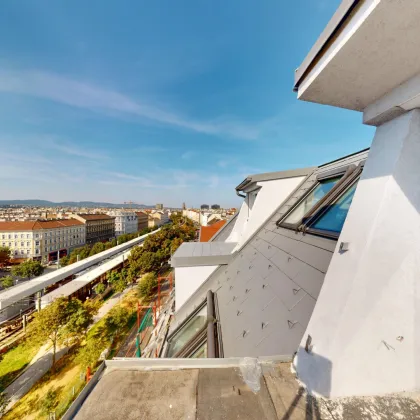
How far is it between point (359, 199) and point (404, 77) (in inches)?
42.8

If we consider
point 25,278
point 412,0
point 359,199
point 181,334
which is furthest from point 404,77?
point 25,278

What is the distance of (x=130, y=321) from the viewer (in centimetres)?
2178

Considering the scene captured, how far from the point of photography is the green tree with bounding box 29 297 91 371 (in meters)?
16.2

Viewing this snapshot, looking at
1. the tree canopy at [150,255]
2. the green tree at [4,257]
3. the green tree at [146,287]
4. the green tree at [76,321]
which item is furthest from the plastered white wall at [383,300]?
the green tree at [4,257]

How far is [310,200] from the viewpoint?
19.5ft

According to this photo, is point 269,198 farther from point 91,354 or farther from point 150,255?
point 150,255

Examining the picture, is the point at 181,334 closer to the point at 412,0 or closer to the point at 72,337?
the point at 412,0

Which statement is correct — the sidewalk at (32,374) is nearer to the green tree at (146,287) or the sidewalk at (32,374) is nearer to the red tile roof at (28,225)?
the green tree at (146,287)

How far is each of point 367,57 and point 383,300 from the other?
78.7 inches

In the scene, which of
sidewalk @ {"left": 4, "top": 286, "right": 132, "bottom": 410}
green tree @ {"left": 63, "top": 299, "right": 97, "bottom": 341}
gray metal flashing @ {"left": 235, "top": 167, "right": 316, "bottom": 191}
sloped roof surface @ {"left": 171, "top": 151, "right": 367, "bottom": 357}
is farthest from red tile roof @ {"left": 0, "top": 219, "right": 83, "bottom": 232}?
sloped roof surface @ {"left": 171, "top": 151, "right": 367, "bottom": 357}

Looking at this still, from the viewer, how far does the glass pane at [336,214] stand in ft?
13.1

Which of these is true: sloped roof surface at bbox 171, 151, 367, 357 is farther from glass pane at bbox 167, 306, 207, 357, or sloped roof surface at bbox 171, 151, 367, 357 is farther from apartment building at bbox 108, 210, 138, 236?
apartment building at bbox 108, 210, 138, 236

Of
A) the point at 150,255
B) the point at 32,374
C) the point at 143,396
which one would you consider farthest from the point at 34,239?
the point at 143,396

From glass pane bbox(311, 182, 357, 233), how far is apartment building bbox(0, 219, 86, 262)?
66.0 metres
